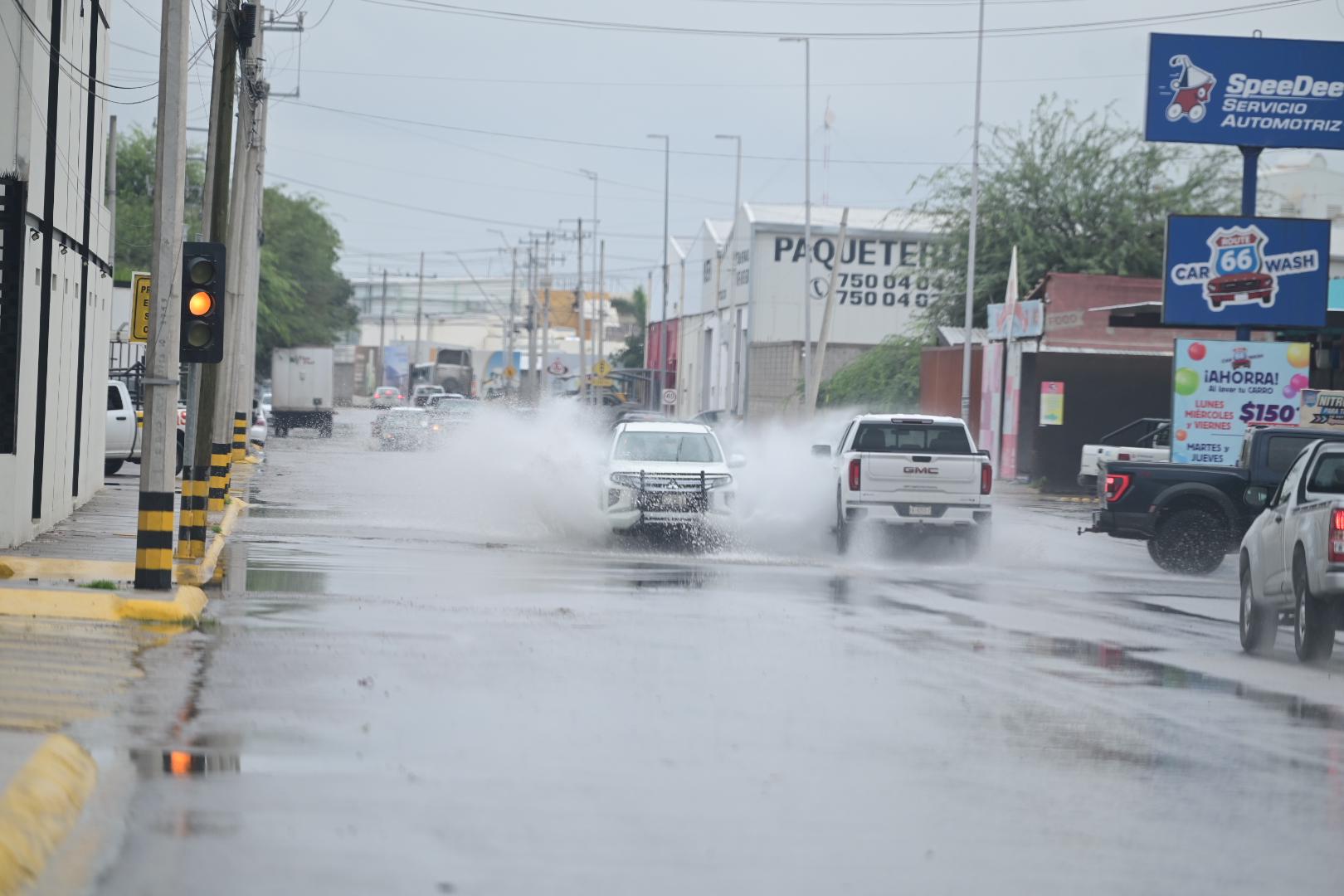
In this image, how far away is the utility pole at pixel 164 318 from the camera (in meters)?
15.7

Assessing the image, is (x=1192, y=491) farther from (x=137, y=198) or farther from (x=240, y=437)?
(x=137, y=198)

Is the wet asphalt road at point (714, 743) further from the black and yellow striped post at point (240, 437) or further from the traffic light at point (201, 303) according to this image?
the black and yellow striped post at point (240, 437)

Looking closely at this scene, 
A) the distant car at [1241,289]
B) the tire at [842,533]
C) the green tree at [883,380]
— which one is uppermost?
the distant car at [1241,289]

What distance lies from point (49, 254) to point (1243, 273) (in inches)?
874

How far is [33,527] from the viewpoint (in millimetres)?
21062

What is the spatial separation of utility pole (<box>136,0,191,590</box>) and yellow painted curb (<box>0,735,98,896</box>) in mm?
7233

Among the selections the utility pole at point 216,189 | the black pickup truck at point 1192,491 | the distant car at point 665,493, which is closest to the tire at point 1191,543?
the black pickup truck at point 1192,491

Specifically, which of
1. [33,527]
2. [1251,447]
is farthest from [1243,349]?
[33,527]

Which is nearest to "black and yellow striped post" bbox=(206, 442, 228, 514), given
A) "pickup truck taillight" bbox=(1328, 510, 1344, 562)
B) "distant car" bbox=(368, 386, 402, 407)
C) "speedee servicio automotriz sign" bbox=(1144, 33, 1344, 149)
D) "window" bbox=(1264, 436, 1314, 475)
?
"window" bbox=(1264, 436, 1314, 475)

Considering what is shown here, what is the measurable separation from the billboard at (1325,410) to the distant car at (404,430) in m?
34.1

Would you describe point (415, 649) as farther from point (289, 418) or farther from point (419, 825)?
point (289, 418)

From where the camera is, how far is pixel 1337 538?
13539 millimetres

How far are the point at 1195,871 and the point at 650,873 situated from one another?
2.22 meters

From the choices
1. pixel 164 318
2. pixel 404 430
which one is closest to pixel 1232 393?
pixel 164 318
